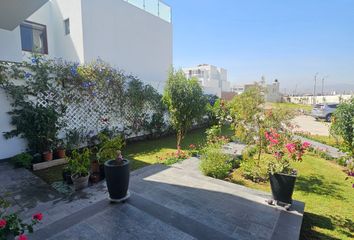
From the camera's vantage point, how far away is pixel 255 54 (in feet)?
48.0

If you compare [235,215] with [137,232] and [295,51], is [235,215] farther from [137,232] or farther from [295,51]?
[295,51]

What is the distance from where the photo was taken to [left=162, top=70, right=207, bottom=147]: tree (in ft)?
19.7

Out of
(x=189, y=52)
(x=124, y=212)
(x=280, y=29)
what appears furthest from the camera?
(x=189, y=52)

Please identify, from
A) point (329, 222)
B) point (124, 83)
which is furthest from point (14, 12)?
point (329, 222)

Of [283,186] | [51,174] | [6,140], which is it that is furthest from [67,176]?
[283,186]

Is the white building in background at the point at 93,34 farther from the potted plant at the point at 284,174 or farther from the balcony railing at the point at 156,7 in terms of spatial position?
the potted plant at the point at 284,174

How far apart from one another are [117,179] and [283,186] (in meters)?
2.81

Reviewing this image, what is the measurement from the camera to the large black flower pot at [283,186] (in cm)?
319

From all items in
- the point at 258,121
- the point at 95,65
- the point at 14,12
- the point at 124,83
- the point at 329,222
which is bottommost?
the point at 329,222

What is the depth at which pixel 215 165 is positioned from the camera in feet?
16.0

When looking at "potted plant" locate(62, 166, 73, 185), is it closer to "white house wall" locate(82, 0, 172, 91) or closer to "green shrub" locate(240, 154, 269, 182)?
"green shrub" locate(240, 154, 269, 182)

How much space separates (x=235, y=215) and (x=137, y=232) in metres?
1.57

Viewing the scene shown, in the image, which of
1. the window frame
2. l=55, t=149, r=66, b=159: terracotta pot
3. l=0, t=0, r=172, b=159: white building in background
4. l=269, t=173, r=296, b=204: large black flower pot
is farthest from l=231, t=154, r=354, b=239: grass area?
the window frame

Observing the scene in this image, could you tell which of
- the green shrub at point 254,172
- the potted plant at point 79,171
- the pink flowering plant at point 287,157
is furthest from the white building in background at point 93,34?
the pink flowering plant at point 287,157
